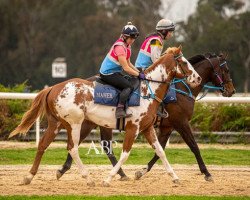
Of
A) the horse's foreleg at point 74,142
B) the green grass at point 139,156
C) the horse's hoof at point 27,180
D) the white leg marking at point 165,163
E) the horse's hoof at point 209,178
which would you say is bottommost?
the green grass at point 139,156

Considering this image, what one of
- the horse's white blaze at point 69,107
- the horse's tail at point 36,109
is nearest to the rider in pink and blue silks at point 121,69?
the horse's white blaze at point 69,107

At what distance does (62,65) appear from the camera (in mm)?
32031

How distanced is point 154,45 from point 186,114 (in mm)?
1238

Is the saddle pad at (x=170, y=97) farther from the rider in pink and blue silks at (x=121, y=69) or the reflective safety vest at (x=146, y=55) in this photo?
the rider in pink and blue silks at (x=121, y=69)

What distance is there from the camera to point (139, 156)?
52.9ft

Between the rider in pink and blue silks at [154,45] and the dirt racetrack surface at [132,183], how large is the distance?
1.89 metres

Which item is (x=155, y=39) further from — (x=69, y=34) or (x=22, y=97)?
(x=69, y=34)

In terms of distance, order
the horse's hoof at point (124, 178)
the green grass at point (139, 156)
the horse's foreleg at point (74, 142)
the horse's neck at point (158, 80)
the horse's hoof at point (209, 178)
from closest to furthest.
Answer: the horse's foreleg at point (74, 142) < the horse's neck at point (158, 80) < the horse's hoof at point (209, 178) < the horse's hoof at point (124, 178) < the green grass at point (139, 156)

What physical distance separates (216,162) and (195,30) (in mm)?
41554

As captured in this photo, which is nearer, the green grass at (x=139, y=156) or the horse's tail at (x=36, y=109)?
the horse's tail at (x=36, y=109)

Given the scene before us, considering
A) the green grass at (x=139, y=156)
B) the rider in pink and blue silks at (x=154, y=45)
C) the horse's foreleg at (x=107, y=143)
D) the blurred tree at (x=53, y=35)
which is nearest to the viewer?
the rider in pink and blue silks at (x=154, y=45)

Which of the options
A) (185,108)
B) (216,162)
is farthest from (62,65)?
(185,108)

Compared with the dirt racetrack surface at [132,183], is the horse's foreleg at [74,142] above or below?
above

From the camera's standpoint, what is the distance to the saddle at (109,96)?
1155 centimetres
